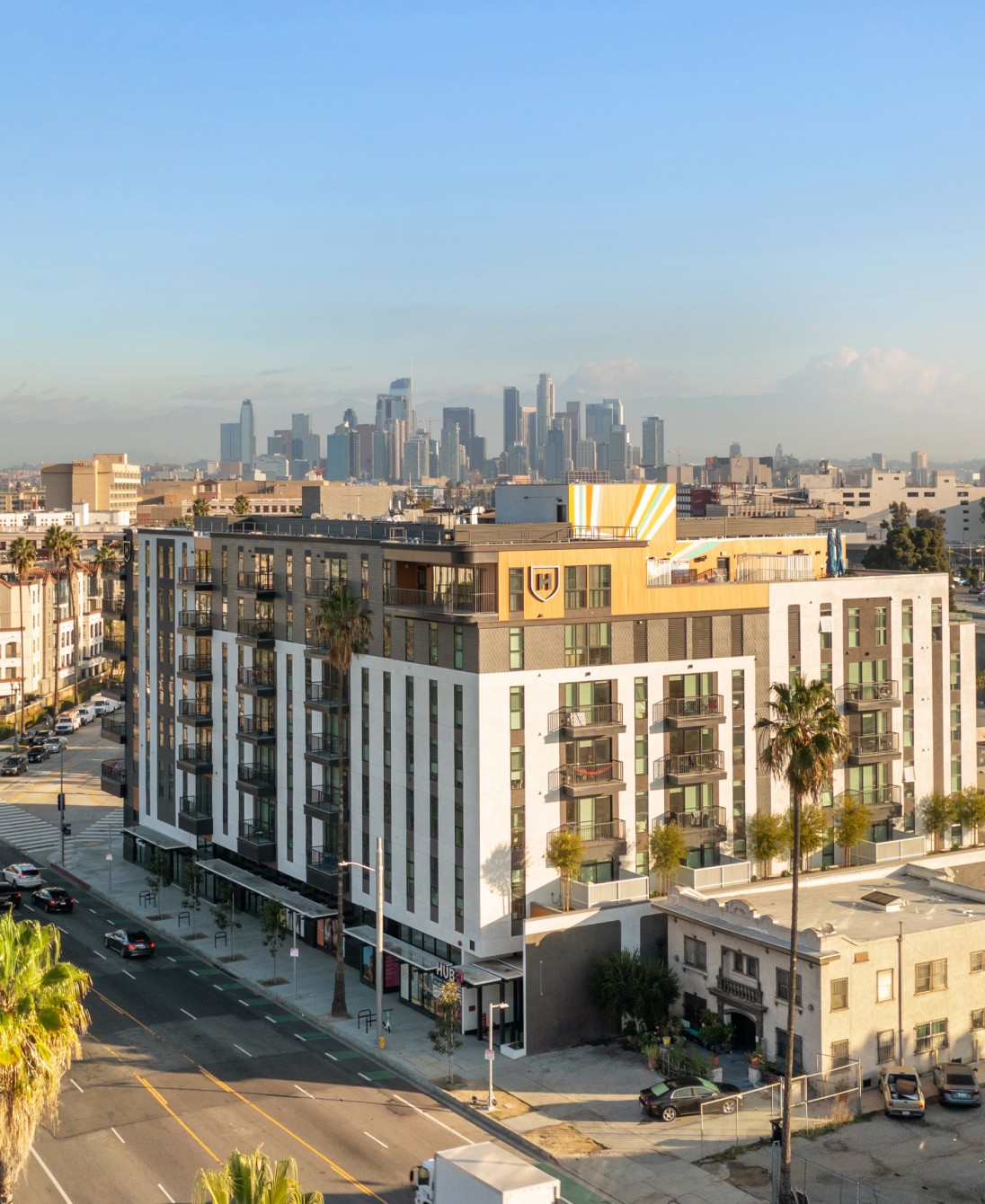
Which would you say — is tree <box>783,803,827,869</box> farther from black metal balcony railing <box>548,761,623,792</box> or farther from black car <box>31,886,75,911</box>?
black car <box>31,886,75,911</box>

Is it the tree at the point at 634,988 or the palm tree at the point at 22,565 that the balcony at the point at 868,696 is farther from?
the palm tree at the point at 22,565

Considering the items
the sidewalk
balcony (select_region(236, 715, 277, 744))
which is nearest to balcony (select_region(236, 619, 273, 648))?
balcony (select_region(236, 715, 277, 744))

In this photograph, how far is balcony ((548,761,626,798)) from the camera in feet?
217

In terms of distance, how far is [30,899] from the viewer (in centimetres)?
9156

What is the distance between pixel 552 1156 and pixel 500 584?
25364 millimetres

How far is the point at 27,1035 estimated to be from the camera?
3538 centimetres

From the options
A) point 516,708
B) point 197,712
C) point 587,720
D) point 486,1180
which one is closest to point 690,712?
point 587,720

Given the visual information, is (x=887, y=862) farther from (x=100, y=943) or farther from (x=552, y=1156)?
(x=100, y=943)

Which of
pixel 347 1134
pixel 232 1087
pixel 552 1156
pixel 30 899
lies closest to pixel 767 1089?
pixel 552 1156

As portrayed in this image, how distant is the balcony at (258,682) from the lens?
83.4m

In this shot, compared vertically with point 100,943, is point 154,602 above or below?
above

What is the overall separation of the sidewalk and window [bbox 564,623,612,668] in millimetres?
17770

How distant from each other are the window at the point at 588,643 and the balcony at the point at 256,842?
26167 mm

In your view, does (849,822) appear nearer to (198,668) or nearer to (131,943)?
(131,943)
